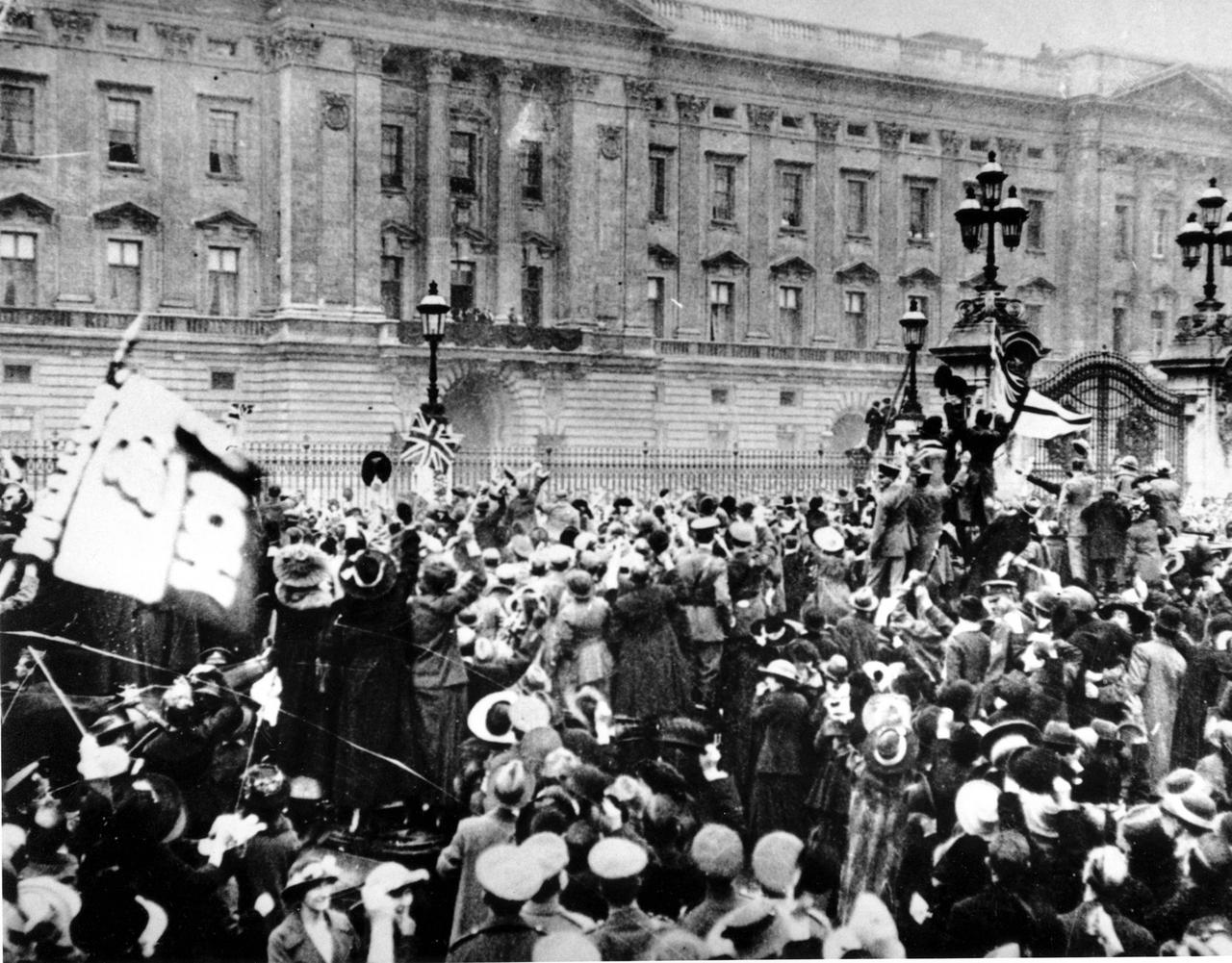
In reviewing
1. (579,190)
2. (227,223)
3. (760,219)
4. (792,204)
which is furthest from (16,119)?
(792,204)

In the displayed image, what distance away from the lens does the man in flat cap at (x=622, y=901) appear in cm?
876

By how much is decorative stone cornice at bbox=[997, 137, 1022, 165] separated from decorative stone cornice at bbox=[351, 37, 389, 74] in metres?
9.48

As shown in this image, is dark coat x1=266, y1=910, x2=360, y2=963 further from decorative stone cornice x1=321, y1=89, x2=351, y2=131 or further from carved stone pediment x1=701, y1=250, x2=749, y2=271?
decorative stone cornice x1=321, y1=89, x2=351, y2=131

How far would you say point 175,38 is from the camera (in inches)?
783

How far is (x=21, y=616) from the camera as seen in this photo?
10336mm

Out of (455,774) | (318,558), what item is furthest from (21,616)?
(455,774)

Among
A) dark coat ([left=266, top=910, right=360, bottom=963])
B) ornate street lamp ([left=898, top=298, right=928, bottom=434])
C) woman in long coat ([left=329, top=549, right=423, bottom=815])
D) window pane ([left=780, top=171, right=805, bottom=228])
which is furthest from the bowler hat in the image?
window pane ([left=780, top=171, right=805, bottom=228])

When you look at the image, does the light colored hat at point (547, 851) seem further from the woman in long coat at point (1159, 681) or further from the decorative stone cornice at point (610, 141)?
the decorative stone cornice at point (610, 141)

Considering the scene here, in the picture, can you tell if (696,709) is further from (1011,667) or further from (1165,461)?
(1165,461)

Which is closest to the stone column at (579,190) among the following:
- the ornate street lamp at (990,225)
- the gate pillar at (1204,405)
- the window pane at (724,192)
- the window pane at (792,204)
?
the window pane at (724,192)

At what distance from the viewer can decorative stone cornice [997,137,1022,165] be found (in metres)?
20.7

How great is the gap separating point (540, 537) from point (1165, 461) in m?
8.21

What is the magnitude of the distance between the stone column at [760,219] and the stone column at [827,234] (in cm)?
70

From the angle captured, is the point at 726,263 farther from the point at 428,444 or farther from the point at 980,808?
the point at 980,808
